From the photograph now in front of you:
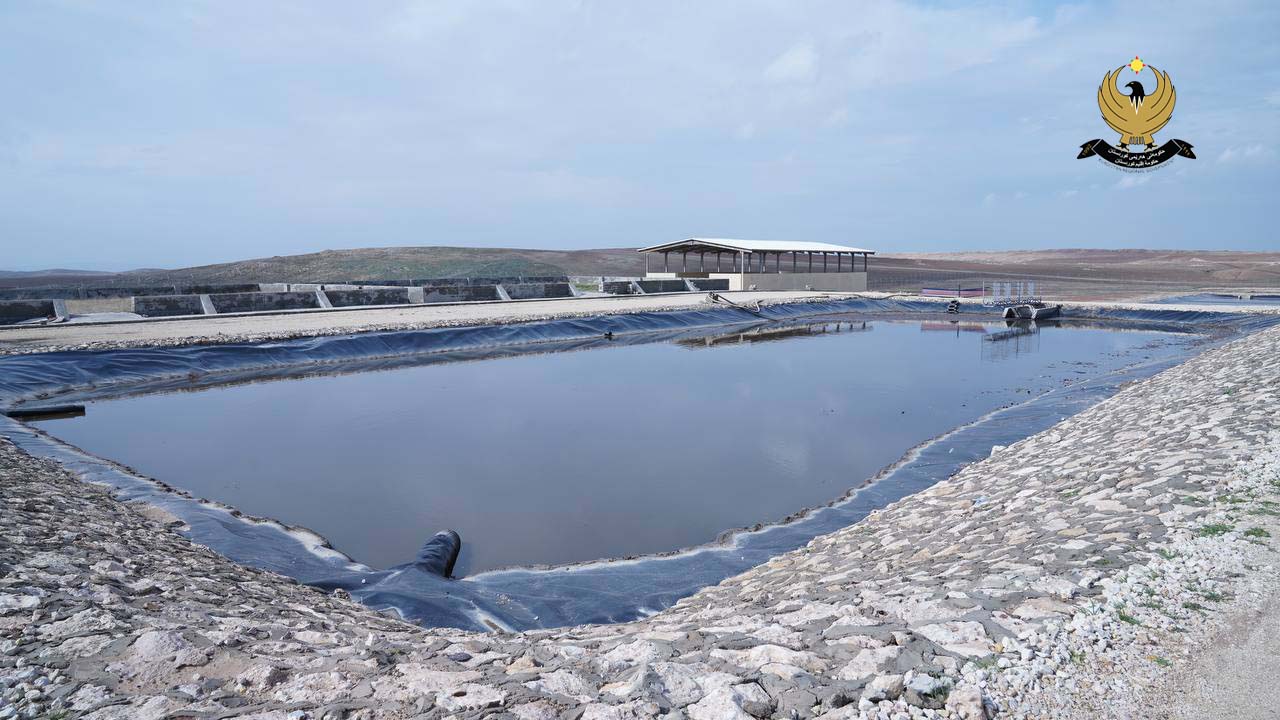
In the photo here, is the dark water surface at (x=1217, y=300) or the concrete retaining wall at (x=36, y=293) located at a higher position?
the concrete retaining wall at (x=36, y=293)

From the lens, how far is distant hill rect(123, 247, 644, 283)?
59812 mm

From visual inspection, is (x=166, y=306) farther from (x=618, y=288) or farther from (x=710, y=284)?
(x=710, y=284)

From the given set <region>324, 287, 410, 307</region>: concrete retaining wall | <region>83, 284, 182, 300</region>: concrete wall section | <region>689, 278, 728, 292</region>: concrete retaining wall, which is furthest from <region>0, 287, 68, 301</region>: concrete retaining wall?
<region>689, 278, 728, 292</region>: concrete retaining wall

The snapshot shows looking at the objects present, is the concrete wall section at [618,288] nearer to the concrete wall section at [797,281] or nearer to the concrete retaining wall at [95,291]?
the concrete wall section at [797,281]

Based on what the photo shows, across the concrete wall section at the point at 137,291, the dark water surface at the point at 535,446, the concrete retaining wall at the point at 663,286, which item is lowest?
the dark water surface at the point at 535,446

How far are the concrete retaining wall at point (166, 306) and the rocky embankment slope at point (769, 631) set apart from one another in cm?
1894

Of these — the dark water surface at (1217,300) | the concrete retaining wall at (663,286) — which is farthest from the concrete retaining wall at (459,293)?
the dark water surface at (1217,300)

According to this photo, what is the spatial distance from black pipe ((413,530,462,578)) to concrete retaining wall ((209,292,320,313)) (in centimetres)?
1979

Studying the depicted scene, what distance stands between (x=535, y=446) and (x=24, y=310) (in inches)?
678

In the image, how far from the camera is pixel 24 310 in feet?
64.0

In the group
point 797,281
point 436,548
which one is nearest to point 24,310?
point 436,548

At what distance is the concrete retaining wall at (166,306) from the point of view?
21391 mm

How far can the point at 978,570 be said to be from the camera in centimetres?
381

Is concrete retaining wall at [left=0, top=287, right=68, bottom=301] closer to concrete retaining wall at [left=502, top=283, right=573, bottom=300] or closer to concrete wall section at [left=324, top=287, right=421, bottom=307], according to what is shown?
concrete wall section at [left=324, top=287, right=421, bottom=307]
